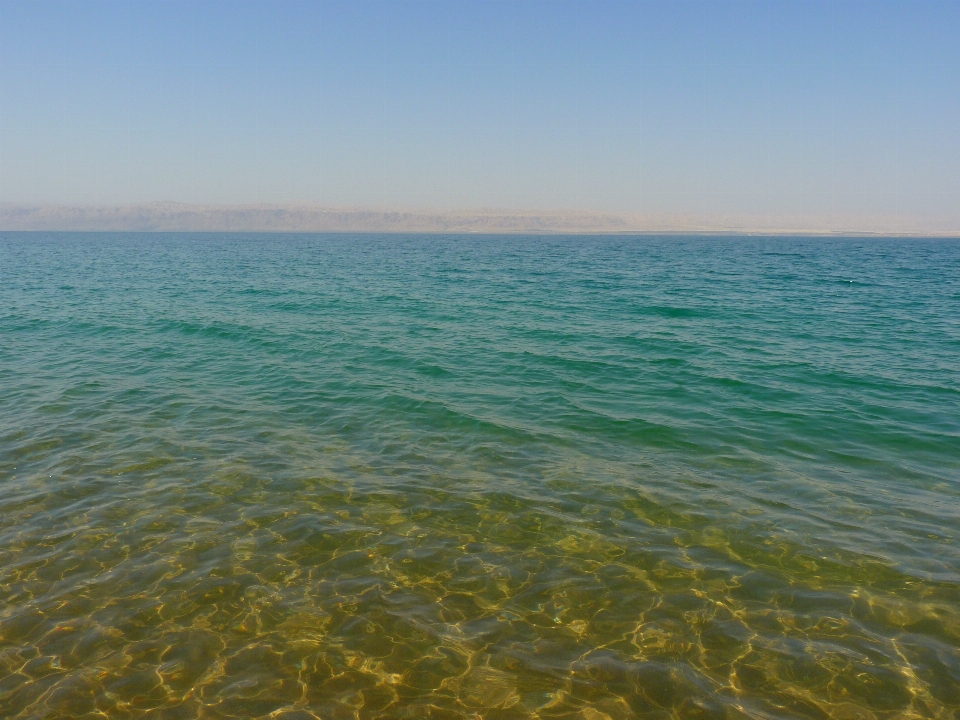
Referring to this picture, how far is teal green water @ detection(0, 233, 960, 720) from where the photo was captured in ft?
20.8

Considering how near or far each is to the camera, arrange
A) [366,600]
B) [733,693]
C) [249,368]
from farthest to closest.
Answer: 1. [249,368]
2. [366,600]
3. [733,693]

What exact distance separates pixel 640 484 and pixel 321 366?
1258 cm

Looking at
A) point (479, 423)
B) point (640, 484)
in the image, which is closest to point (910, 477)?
point (640, 484)

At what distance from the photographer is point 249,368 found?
20.2 m

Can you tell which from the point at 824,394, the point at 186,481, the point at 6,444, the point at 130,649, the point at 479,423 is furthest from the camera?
the point at 824,394

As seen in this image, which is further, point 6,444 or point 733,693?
point 6,444

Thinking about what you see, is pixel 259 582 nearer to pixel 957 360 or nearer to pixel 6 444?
pixel 6 444

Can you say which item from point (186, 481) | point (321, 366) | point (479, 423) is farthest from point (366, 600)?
point (321, 366)

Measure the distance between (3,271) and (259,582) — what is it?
66574 millimetres

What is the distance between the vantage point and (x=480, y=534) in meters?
9.35

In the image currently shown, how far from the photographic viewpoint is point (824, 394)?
56.3 feet

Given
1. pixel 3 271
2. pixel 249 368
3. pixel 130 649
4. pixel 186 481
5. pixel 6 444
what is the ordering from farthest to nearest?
pixel 3 271 → pixel 249 368 → pixel 6 444 → pixel 186 481 → pixel 130 649

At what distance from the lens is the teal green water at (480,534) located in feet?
20.8

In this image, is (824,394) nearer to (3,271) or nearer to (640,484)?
(640,484)
